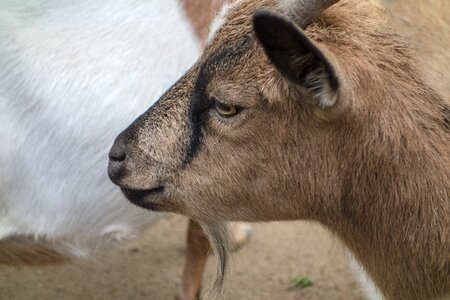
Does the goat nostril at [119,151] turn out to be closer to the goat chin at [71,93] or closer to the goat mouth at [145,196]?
the goat mouth at [145,196]

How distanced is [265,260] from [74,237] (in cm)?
159

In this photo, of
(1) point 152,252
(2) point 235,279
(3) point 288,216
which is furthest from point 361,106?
(1) point 152,252

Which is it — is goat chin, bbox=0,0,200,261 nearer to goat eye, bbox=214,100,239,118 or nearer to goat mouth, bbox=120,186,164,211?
goat mouth, bbox=120,186,164,211

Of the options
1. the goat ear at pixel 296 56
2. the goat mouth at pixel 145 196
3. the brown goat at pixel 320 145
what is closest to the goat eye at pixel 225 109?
the brown goat at pixel 320 145

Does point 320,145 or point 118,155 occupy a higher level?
point 118,155

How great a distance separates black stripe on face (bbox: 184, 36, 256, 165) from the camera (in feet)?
8.98

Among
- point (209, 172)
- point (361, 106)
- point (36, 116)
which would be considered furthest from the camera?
point (36, 116)

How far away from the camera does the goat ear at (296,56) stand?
2.31m

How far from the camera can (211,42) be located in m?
2.88

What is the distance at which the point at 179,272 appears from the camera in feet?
16.0

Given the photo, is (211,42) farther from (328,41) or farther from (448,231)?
(448,231)

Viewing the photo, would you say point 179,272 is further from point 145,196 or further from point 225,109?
point 225,109

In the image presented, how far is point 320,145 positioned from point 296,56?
1.22ft

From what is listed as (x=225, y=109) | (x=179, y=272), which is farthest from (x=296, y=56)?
(x=179, y=272)
